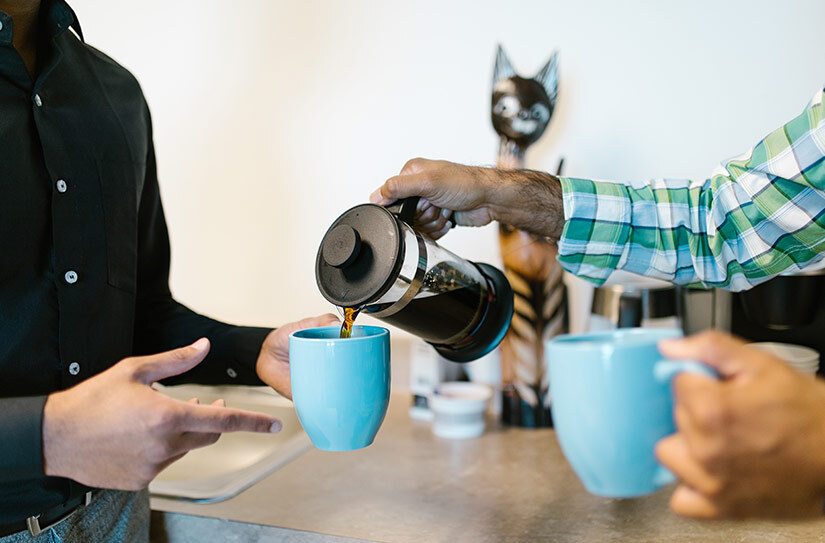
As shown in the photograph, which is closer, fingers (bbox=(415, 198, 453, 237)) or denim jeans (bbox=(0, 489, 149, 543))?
denim jeans (bbox=(0, 489, 149, 543))

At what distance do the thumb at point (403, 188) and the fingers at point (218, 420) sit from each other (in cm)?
34

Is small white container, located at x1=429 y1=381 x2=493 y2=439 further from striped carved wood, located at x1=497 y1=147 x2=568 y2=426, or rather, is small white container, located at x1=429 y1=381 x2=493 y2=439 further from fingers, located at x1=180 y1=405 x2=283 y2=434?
fingers, located at x1=180 y1=405 x2=283 y2=434

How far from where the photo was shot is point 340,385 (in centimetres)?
65

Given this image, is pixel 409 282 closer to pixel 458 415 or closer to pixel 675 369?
pixel 675 369

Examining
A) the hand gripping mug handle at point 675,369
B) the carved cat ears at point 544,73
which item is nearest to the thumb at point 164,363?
the hand gripping mug handle at point 675,369

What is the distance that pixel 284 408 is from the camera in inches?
60.9

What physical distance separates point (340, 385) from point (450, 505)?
1.46 feet

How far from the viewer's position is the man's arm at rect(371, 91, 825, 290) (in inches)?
32.9

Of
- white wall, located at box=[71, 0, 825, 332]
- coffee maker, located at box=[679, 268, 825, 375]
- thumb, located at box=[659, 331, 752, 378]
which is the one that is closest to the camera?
thumb, located at box=[659, 331, 752, 378]

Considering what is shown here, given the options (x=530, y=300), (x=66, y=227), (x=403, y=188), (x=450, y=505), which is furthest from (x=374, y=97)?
(x=450, y=505)

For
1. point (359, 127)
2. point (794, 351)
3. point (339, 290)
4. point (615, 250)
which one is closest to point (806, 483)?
point (339, 290)

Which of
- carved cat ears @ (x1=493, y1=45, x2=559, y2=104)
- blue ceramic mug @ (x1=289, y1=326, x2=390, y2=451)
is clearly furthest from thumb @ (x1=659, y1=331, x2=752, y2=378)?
carved cat ears @ (x1=493, y1=45, x2=559, y2=104)

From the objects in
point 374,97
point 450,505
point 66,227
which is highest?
point 374,97

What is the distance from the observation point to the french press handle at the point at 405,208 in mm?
832
